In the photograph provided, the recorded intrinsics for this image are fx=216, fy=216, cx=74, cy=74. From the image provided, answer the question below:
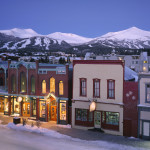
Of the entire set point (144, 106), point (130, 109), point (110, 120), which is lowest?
point (110, 120)

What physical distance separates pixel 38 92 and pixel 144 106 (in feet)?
42.6

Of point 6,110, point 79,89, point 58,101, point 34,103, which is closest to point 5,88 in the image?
point 6,110

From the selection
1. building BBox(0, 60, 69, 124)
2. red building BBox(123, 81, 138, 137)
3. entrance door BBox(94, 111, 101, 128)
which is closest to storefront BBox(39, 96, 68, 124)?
building BBox(0, 60, 69, 124)

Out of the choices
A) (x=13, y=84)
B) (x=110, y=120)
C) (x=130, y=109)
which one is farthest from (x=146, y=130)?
(x=13, y=84)

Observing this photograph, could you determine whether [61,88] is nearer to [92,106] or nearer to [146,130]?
[92,106]

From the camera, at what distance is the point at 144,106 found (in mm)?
19906

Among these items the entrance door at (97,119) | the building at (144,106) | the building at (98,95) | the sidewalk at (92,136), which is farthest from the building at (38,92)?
the building at (144,106)

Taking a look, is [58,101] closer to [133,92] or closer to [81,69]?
[81,69]

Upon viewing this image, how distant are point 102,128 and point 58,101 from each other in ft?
20.4

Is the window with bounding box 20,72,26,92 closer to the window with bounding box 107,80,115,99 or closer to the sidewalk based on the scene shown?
the sidewalk

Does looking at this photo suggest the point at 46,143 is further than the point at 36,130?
No

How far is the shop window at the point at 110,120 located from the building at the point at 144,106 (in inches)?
94.7

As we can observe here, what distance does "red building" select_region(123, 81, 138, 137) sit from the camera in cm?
2050

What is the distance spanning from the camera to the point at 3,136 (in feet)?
67.6
